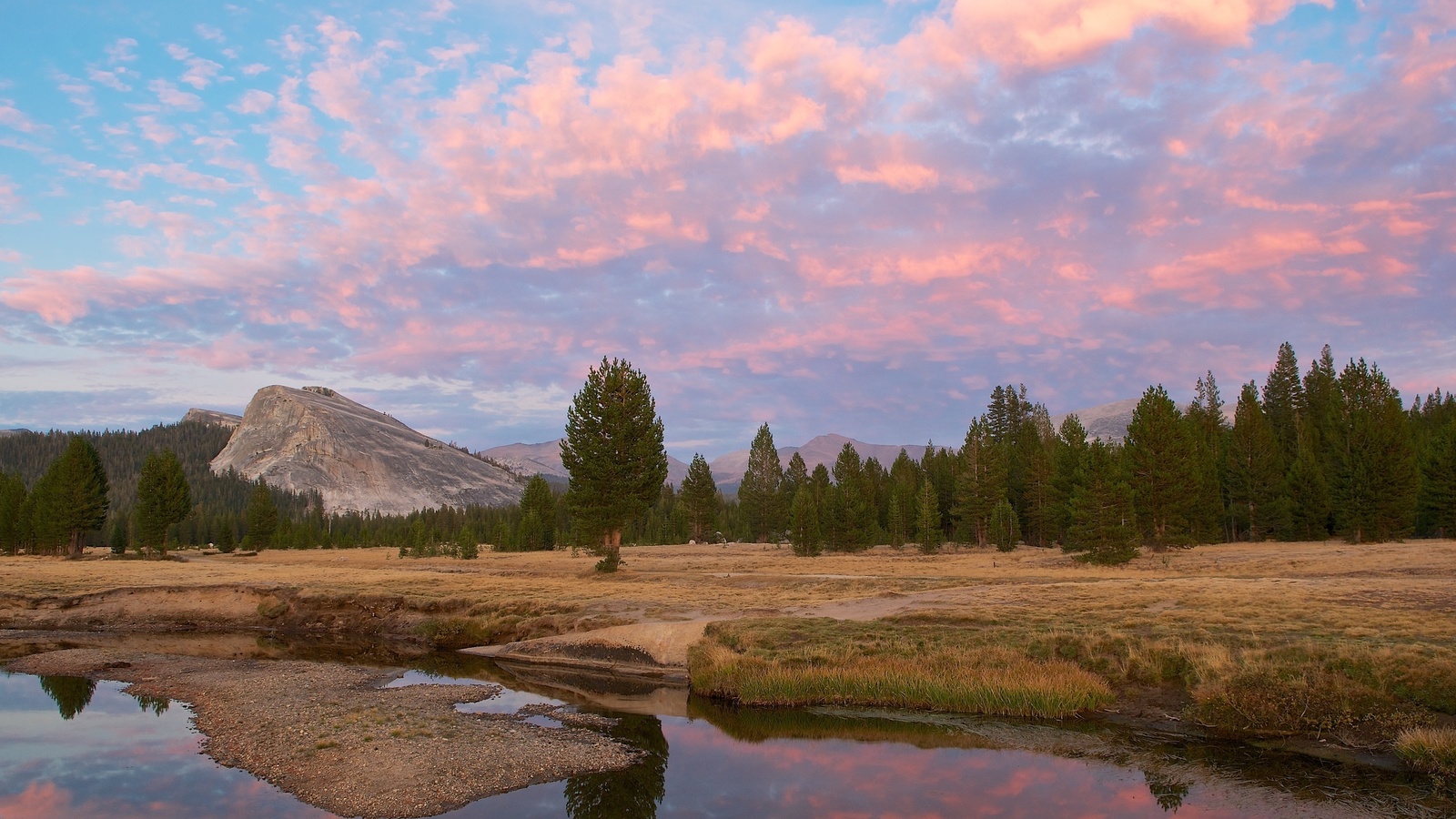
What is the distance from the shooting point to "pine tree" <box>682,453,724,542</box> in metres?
113

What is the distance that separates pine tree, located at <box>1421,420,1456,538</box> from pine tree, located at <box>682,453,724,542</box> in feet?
255

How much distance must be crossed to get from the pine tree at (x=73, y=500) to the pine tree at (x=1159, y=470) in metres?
100

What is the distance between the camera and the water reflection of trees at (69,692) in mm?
21859

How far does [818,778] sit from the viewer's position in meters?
15.7

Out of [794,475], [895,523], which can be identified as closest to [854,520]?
[895,523]

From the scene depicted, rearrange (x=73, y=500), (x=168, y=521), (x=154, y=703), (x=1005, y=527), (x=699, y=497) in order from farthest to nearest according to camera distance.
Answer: (x=699, y=497) < (x=168, y=521) < (x=73, y=500) < (x=1005, y=527) < (x=154, y=703)

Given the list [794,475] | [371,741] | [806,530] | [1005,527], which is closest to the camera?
[371,741]

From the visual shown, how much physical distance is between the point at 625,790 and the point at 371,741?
6476 mm

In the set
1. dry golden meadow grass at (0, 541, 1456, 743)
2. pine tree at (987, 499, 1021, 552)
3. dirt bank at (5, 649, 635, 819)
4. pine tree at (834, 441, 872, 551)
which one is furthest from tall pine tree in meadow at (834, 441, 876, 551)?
dirt bank at (5, 649, 635, 819)

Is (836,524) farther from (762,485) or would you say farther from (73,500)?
(73,500)

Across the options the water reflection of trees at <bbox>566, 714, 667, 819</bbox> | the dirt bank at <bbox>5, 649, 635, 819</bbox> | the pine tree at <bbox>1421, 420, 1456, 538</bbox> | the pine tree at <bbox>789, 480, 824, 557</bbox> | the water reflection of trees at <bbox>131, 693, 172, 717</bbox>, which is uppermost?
the pine tree at <bbox>1421, 420, 1456, 538</bbox>

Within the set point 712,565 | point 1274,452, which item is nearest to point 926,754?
point 712,565

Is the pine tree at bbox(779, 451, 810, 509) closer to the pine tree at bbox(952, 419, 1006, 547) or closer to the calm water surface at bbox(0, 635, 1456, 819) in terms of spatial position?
the pine tree at bbox(952, 419, 1006, 547)

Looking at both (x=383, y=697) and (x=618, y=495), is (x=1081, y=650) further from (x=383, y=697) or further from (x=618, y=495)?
(x=618, y=495)
